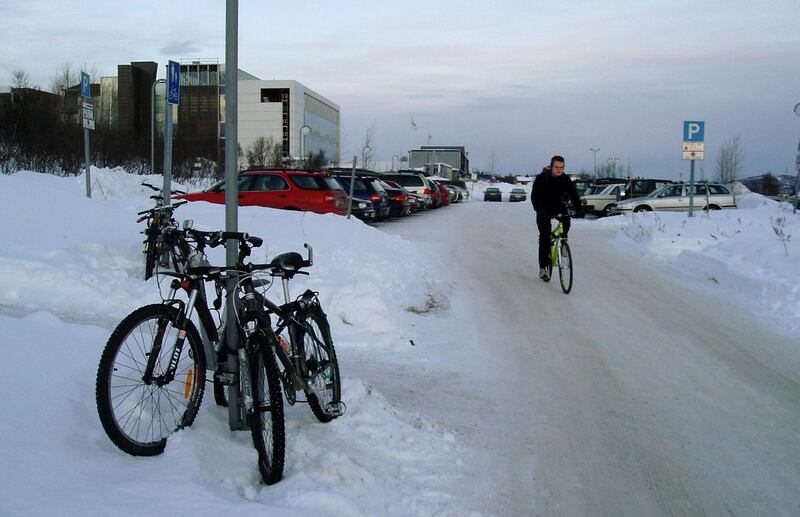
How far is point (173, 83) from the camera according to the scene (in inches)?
387

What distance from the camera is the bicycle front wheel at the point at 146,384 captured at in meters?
3.46

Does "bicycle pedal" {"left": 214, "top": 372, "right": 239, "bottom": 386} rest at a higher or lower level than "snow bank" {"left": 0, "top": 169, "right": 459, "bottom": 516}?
higher

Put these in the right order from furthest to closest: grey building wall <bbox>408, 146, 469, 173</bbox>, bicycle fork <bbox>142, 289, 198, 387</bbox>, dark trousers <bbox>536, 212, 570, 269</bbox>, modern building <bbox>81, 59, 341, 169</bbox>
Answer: grey building wall <bbox>408, 146, 469, 173</bbox>, modern building <bbox>81, 59, 341, 169</bbox>, dark trousers <bbox>536, 212, 570, 269</bbox>, bicycle fork <bbox>142, 289, 198, 387</bbox>

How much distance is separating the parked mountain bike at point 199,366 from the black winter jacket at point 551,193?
673 centimetres

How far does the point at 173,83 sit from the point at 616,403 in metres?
7.39

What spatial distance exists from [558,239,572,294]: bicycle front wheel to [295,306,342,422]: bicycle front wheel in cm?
598

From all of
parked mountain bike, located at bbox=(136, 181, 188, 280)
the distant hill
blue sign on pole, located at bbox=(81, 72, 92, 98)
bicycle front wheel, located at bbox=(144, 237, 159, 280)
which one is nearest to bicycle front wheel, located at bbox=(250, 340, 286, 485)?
parked mountain bike, located at bbox=(136, 181, 188, 280)

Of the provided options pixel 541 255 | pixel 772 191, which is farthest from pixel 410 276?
pixel 772 191

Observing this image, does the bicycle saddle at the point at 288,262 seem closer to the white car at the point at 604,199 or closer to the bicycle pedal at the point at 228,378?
the bicycle pedal at the point at 228,378

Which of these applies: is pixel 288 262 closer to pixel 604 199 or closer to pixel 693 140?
pixel 693 140

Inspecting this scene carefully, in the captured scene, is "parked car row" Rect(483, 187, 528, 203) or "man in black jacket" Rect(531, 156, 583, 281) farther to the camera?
"parked car row" Rect(483, 187, 528, 203)

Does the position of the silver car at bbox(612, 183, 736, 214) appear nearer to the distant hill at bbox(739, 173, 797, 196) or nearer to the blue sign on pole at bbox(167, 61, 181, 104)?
the blue sign on pole at bbox(167, 61, 181, 104)

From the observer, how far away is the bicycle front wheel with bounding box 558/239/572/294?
32.7 feet

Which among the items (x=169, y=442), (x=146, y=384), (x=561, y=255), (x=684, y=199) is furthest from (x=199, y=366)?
(x=684, y=199)
